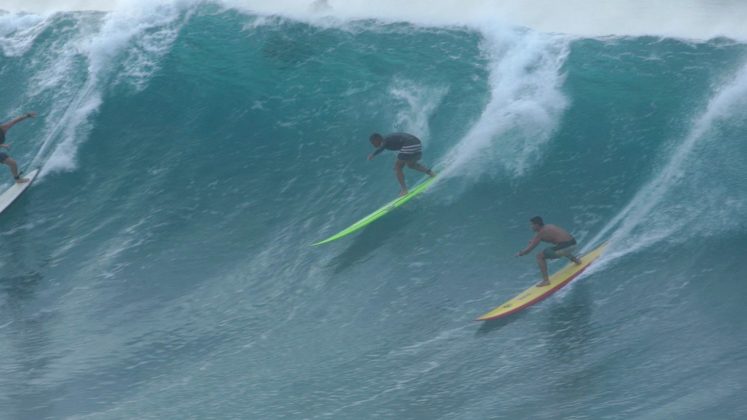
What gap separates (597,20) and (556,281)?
7.21 meters

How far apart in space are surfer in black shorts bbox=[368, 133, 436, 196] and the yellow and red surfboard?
317 centimetres

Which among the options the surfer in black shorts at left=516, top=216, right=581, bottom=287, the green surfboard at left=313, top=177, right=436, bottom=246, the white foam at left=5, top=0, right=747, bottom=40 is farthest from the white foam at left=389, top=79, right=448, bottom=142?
the surfer in black shorts at left=516, top=216, right=581, bottom=287

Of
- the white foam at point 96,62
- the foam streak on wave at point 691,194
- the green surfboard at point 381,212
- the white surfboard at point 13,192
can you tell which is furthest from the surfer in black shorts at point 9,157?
the foam streak on wave at point 691,194

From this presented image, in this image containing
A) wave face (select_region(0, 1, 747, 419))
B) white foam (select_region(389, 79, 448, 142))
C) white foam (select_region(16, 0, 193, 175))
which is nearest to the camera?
wave face (select_region(0, 1, 747, 419))

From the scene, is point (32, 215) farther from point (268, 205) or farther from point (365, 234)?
point (365, 234)

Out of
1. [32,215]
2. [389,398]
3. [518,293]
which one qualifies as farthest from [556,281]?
[32,215]

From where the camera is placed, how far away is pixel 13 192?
20500 mm

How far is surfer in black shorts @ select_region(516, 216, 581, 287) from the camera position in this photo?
16.8 meters

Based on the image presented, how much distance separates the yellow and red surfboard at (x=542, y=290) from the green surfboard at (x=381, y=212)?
302 cm

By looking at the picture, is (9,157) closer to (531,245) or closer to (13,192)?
(13,192)

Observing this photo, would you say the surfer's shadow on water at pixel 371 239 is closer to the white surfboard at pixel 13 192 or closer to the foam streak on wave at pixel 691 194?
the foam streak on wave at pixel 691 194

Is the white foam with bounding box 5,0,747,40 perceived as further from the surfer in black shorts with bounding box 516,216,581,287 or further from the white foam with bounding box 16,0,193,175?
the surfer in black shorts with bounding box 516,216,581,287

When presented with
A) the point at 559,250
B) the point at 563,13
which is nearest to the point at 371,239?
the point at 559,250

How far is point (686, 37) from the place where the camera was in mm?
21656
